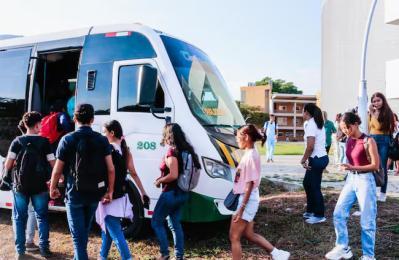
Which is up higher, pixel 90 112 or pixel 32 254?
pixel 90 112

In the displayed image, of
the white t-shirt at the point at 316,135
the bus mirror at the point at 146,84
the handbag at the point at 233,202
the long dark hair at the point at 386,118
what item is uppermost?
the bus mirror at the point at 146,84

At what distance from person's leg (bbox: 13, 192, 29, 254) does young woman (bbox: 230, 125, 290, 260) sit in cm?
270

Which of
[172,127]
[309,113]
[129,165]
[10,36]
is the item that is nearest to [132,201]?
[129,165]

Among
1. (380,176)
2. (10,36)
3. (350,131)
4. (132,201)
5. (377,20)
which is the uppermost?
(377,20)

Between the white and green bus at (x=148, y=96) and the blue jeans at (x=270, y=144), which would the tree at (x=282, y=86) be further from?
the white and green bus at (x=148, y=96)

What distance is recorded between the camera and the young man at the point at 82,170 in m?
4.41

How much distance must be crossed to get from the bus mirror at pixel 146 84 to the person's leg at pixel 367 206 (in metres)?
2.89

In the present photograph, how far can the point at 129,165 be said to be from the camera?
16.1ft

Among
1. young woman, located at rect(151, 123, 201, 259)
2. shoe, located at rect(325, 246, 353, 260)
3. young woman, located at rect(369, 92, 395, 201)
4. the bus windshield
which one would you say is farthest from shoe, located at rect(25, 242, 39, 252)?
young woman, located at rect(369, 92, 395, 201)

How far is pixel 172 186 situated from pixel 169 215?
1.27ft

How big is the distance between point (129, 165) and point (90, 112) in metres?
0.82

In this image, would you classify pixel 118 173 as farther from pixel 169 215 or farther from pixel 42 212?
pixel 42 212

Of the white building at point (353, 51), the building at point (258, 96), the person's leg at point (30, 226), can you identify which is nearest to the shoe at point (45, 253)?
the person's leg at point (30, 226)

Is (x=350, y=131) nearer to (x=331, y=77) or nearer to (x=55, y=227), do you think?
(x=55, y=227)
